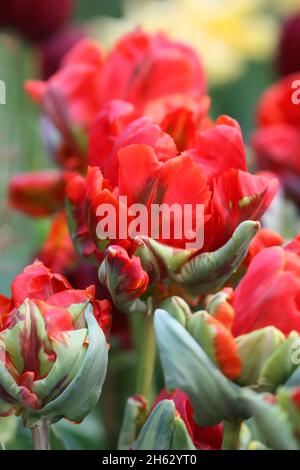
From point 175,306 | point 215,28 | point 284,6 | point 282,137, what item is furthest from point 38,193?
point 284,6

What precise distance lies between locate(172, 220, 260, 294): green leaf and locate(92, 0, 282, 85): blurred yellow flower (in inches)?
28.3

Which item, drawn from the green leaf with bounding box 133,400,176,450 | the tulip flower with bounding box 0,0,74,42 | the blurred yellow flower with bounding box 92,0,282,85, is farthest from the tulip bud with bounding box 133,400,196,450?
the blurred yellow flower with bounding box 92,0,282,85

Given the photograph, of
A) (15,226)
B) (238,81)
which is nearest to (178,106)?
(15,226)

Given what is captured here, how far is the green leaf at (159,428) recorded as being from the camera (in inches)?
14.7

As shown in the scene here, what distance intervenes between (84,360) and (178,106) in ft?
0.45

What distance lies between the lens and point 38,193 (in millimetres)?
606

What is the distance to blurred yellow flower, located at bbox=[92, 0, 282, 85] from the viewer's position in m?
1.12

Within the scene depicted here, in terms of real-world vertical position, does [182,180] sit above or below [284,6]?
above

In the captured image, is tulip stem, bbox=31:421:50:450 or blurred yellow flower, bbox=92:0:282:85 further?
blurred yellow flower, bbox=92:0:282:85

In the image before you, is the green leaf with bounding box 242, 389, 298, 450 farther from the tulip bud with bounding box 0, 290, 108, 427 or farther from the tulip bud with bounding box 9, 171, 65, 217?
the tulip bud with bounding box 9, 171, 65, 217

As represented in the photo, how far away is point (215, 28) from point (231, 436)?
0.82 m

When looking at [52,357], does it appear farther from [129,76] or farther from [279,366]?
[129,76]

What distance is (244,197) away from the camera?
40 centimetres
